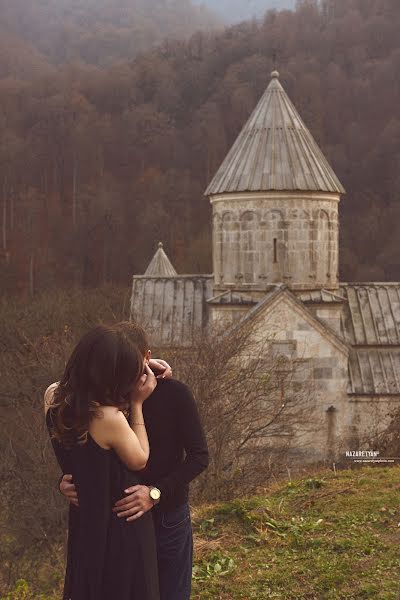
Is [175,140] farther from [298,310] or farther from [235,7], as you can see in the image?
[235,7]

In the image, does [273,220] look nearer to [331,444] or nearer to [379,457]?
[331,444]

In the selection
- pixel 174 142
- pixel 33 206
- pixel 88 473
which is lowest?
pixel 88 473

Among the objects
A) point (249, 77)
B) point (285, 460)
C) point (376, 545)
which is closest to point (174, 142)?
point (249, 77)

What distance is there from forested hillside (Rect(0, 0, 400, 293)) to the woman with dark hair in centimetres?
3474

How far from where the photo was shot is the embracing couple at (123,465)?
308cm

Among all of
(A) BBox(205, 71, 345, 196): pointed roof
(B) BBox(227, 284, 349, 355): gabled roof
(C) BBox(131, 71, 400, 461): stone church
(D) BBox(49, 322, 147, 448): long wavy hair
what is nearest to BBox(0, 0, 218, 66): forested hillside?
(A) BBox(205, 71, 345, 196): pointed roof

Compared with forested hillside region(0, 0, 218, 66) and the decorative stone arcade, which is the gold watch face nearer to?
the decorative stone arcade

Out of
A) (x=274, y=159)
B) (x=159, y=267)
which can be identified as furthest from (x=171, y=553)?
(x=159, y=267)

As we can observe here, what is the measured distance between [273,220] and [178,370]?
4.52 m

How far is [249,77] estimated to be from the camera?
160 ft

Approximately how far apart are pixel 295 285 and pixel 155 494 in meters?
12.7

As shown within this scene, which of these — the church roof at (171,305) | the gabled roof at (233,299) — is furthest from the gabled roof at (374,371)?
the church roof at (171,305)

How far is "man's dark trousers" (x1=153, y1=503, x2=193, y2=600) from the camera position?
3350 millimetres

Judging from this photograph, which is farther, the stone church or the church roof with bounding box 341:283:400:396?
the church roof with bounding box 341:283:400:396
